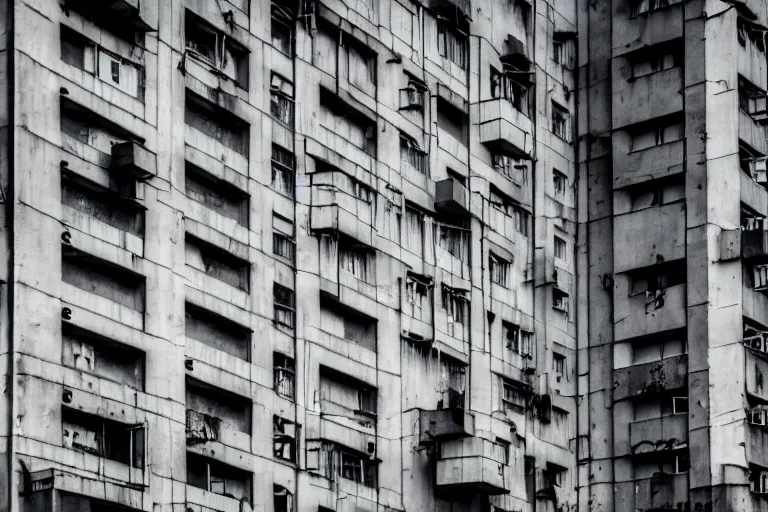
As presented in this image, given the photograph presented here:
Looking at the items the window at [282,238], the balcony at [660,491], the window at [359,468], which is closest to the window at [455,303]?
the window at [359,468]

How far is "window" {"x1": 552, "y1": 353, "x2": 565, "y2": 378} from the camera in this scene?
5119 cm

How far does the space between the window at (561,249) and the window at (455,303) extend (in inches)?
187

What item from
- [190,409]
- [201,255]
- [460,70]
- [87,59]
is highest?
[460,70]

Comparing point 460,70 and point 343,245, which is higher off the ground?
point 460,70

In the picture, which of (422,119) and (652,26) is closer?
(422,119)

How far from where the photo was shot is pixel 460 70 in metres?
50.1

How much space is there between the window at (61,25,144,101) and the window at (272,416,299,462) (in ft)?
23.8

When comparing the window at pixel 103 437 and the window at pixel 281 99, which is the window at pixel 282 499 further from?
the window at pixel 281 99

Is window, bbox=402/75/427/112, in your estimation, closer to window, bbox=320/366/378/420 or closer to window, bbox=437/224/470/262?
window, bbox=437/224/470/262

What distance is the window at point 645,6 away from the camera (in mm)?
53156

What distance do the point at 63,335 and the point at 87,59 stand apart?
554 centimetres

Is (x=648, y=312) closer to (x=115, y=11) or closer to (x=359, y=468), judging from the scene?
(x=359, y=468)

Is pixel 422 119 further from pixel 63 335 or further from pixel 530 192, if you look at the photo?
pixel 63 335

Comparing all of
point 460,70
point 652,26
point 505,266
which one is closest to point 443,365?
point 505,266
